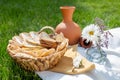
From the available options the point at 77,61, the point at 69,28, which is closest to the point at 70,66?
the point at 77,61

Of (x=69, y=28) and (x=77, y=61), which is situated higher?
(x=69, y=28)

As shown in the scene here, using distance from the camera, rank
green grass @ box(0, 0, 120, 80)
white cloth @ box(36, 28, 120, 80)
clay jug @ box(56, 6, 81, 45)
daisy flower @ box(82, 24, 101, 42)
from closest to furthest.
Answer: white cloth @ box(36, 28, 120, 80), daisy flower @ box(82, 24, 101, 42), clay jug @ box(56, 6, 81, 45), green grass @ box(0, 0, 120, 80)

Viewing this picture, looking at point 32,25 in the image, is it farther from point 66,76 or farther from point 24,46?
point 66,76

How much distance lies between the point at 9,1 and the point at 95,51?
6.48 ft

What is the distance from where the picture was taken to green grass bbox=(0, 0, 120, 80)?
2812 mm

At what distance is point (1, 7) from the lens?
3.55 metres

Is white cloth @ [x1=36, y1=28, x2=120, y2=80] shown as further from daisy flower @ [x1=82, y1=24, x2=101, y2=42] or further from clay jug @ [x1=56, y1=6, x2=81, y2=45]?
clay jug @ [x1=56, y1=6, x2=81, y2=45]

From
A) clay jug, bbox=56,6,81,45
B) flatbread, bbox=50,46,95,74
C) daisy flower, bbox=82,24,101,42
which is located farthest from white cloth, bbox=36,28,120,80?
clay jug, bbox=56,6,81,45

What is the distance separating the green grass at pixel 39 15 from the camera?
281 centimetres

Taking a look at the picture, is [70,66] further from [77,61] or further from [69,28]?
[69,28]

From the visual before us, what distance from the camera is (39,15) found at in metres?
3.34

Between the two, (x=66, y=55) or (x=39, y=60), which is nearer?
(x=39, y=60)

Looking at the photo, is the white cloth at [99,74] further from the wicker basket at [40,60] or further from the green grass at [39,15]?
the green grass at [39,15]

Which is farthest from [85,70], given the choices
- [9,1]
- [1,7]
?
[9,1]
